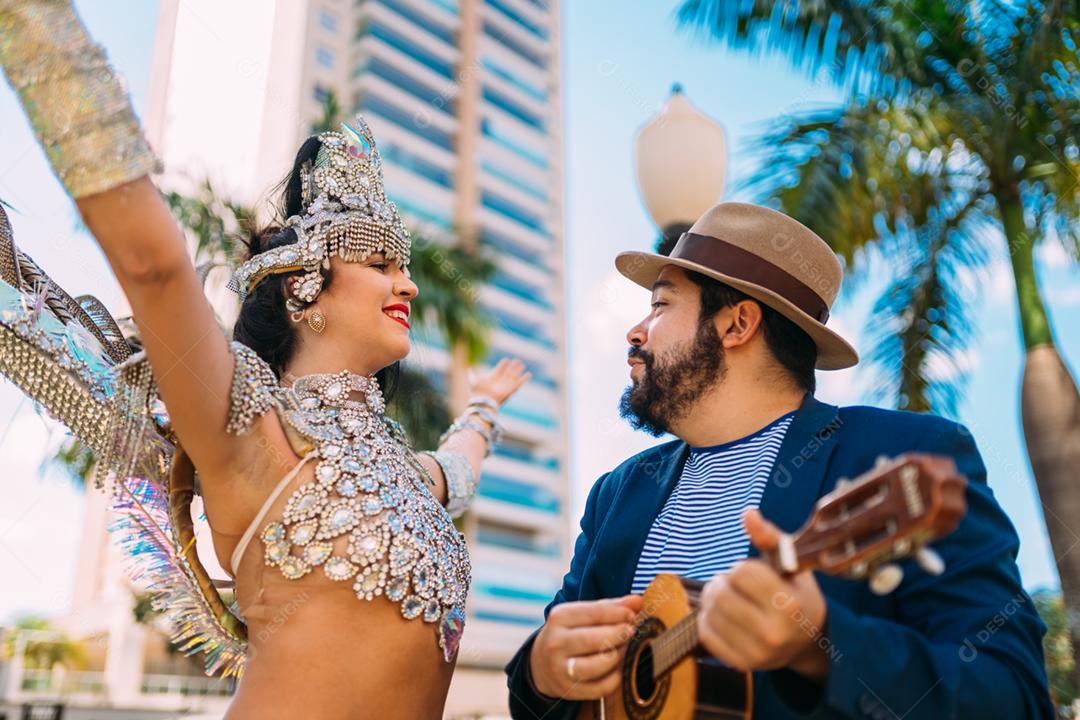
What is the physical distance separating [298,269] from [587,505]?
1207 mm

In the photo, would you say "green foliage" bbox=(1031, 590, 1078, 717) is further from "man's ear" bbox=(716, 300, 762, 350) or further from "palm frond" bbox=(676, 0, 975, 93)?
"man's ear" bbox=(716, 300, 762, 350)

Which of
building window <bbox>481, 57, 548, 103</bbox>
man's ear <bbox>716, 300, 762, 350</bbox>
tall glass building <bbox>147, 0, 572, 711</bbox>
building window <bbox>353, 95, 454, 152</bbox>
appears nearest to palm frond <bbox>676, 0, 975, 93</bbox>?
man's ear <bbox>716, 300, 762, 350</bbox>

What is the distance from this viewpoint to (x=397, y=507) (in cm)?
257

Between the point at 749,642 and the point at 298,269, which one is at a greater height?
the point at 298,269

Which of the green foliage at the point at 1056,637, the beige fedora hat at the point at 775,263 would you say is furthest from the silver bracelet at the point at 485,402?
the green foliage at the point at 1056,637

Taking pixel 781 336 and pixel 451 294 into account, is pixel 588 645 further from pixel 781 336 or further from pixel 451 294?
pixel 451 294

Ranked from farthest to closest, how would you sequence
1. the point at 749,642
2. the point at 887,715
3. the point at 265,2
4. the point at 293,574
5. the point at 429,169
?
the point at 429,169, the point at 265,2, the point at 293,574, the point at 887,715, the point at 749,642

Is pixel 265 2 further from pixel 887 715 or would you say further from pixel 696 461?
pixel 887 715

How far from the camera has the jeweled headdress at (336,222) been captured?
113 inches

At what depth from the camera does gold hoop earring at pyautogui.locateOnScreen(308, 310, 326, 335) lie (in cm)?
285

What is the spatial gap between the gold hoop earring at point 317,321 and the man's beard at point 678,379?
3.31 feet

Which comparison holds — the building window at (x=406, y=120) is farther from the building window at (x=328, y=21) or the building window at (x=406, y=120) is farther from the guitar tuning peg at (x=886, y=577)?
the guitar tuning peg at (x=886, y=577)

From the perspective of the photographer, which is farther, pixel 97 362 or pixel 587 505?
pixel 587 505

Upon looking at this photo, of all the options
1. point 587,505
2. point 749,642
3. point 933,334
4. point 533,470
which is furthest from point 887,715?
point 533,470
